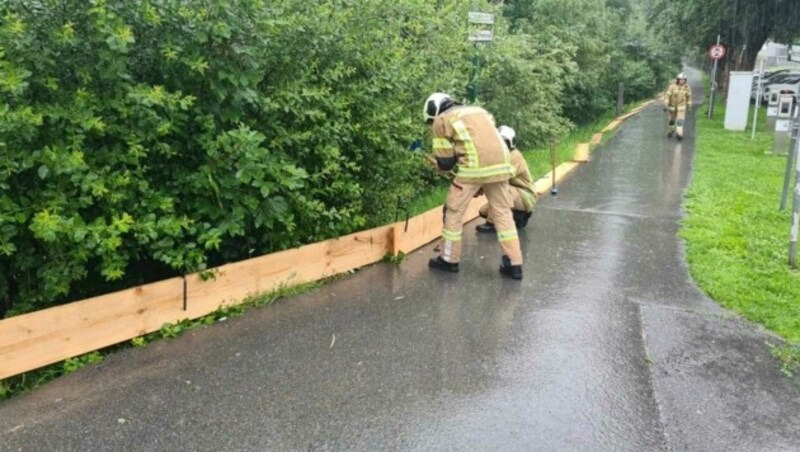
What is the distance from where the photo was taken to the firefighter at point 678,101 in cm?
1681

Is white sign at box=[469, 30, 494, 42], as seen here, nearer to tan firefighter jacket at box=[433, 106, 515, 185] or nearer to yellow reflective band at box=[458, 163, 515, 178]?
tan firefighter jacket at box=[433, 106, 515, 185]

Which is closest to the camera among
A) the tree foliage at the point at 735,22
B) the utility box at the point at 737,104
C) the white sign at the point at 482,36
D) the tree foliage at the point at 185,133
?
the tree foliage at the point at 185,133

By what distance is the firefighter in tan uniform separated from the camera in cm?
576

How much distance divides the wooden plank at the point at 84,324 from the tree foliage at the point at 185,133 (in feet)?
0.64

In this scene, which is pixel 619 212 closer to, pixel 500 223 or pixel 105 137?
pixel 500 223

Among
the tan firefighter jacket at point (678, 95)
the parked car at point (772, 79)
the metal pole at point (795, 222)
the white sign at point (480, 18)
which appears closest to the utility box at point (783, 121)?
the tan firefighter jacket at point (678, 95)

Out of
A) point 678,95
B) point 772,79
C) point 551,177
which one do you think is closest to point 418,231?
point 551,177

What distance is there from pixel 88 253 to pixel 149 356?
754mm

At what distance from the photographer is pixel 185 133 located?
15.3 feet

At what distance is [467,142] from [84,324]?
3.39m

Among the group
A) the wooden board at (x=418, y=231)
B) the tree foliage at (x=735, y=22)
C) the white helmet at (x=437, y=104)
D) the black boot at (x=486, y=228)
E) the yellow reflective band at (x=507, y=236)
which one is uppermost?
the tree foliage at (x=735, y=22)

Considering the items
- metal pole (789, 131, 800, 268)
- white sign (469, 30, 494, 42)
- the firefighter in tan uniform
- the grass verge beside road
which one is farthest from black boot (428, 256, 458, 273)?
white sign (469, 30, 494, 42)

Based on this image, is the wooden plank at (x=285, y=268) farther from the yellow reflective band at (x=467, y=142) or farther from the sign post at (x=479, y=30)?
the sign post at (x=479, y=30)

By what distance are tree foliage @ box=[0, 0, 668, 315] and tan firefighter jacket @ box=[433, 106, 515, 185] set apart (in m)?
0.47
